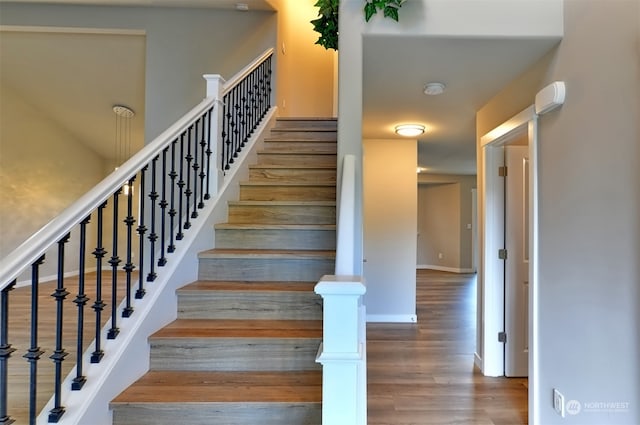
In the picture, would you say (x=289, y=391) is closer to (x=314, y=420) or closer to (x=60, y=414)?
(x=314, y=420)

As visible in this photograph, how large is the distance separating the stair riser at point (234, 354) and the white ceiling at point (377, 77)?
165 centimetres

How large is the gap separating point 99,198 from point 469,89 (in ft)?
8.10

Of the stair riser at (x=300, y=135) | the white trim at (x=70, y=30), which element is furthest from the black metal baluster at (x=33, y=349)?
the white trim at (x=70, y=30)

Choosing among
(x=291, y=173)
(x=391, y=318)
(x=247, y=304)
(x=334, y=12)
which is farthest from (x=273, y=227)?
(x=391, y=318)

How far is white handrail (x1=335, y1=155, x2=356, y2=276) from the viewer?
4.31ft

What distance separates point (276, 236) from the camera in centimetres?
254

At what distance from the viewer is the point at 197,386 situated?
1627 mm

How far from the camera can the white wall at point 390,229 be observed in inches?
180

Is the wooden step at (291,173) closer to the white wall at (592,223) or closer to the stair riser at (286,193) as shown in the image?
the stair riser at (286,193)

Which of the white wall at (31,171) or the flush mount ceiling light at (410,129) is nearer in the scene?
the flush mount ceiling light at (410,129)

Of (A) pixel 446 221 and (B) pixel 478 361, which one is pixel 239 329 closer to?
(B) pixel 478 361

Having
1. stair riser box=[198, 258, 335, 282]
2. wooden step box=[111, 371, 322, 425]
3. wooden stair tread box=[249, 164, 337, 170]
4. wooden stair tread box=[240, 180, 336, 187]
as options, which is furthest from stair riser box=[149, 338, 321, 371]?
wooden stair tread box=[249, 164, 337, 170]

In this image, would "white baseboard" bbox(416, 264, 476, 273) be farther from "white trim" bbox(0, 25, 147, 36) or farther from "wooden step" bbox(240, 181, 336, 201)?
"white trim" bbox(0, 25, 147, 36)

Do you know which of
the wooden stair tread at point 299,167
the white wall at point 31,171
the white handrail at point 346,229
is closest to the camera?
the white handrail at point 346,229
